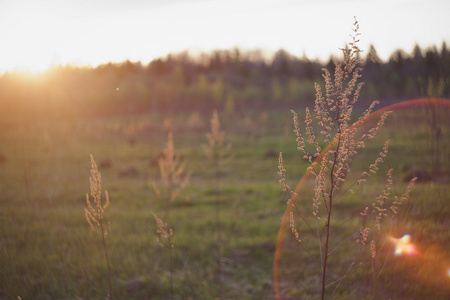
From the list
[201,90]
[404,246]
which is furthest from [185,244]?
[201,90]

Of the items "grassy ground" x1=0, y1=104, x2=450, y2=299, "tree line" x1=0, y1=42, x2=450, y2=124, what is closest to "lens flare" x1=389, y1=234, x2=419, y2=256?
"grassy ground" x1=0, y1=104, x2=450, y2=299

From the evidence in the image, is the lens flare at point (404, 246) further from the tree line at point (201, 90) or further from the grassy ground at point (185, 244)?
the tree line at point (201, 90)

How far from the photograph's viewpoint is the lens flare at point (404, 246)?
3863mm

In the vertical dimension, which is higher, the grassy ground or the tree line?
the tree line

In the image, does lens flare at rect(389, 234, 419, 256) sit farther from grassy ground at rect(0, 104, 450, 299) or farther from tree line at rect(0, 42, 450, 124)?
tree line at rect(0, 42, 450, 124)

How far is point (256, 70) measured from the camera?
76.6 meters

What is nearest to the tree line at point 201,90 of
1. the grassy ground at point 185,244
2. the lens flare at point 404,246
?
the grassy ground at point 185,244

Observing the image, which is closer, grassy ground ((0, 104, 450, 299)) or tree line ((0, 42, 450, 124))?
grassy ground ((0, 104, 450, 299))

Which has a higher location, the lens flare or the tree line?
the tree line

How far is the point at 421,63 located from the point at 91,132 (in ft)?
79.0

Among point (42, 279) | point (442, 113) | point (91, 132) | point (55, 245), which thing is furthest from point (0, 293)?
point (91, 132)

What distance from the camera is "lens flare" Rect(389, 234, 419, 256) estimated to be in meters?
3.86

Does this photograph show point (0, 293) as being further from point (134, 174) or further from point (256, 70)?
point (256, 70)

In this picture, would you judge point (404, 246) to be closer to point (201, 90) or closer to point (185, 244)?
point (185, 244)
